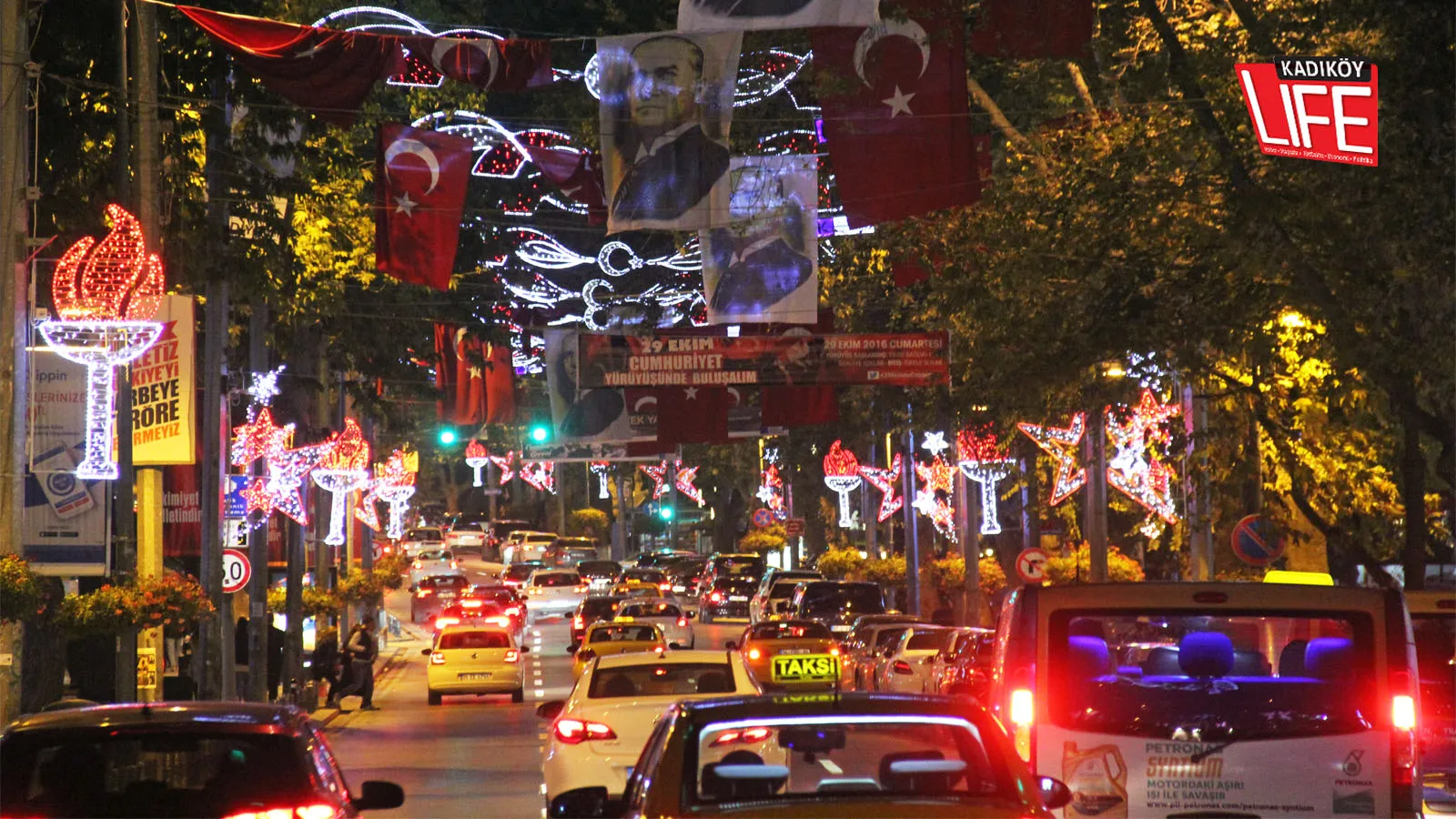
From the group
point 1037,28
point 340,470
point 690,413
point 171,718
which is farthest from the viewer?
point 690,413

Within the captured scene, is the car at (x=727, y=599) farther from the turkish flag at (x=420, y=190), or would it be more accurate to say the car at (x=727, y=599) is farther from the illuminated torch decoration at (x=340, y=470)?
the turkish flag at (x=420, y=190)

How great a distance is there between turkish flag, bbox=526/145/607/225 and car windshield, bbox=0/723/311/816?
704 inches

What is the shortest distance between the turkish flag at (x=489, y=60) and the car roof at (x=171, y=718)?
528 inches

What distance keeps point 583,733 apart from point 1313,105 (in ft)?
27.8

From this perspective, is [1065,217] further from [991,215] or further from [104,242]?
[104,242]

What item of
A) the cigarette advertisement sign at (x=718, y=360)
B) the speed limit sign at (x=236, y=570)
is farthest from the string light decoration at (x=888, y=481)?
the speed limit sign at (x=236, y=570)

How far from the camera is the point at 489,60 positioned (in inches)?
846

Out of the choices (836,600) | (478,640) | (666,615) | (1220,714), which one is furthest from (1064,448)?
(1220,714)

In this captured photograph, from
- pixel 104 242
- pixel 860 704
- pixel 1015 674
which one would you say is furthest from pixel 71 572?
pixel 860 704

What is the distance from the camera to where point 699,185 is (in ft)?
72.7

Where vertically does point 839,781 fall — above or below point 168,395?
below

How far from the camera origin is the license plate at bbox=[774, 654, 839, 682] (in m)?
27.9

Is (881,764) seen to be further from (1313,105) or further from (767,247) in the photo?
(767,247)

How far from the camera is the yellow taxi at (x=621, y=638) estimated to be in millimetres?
30875
